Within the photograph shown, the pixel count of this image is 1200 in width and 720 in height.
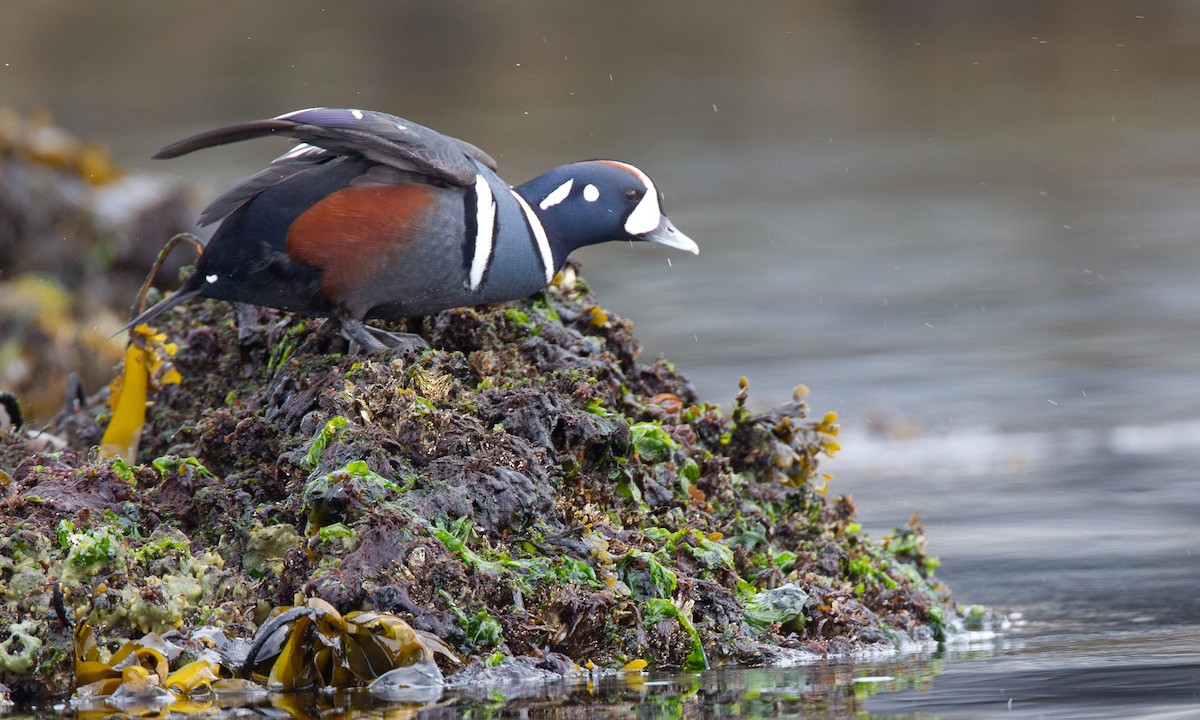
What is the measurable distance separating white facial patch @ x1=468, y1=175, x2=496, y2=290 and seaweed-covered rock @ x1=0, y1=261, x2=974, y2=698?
10.5 inches

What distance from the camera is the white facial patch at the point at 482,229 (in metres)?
4.54

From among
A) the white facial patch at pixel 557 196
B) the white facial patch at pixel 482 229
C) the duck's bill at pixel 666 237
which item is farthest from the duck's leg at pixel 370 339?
the duck's bill at pixel 666 237

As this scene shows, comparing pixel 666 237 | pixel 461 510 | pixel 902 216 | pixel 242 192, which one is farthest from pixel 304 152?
pixel 902 216

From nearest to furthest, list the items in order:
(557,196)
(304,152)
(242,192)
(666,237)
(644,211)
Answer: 1. (242,192)
2. (304,152)
3. (557,196)
4. (644,211)
5. (666,237)

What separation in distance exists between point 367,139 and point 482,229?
0.45 meters

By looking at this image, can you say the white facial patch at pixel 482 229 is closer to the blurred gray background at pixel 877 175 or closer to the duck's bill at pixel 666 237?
the duck's bill at pixel 666 237

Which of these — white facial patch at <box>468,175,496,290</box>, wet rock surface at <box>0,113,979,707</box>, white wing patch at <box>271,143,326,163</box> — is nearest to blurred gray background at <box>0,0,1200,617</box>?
wet rock surface at <box>0,113,979,707</box>

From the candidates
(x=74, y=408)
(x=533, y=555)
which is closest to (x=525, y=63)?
(x=74, y=408)

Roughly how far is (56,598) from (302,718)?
78 cm

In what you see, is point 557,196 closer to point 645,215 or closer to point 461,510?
point 645,215

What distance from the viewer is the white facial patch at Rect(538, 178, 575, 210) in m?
4.95

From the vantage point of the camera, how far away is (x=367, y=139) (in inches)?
175

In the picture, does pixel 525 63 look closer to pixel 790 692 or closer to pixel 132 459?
pixel 132 459

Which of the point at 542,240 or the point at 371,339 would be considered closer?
the point at 371,339
